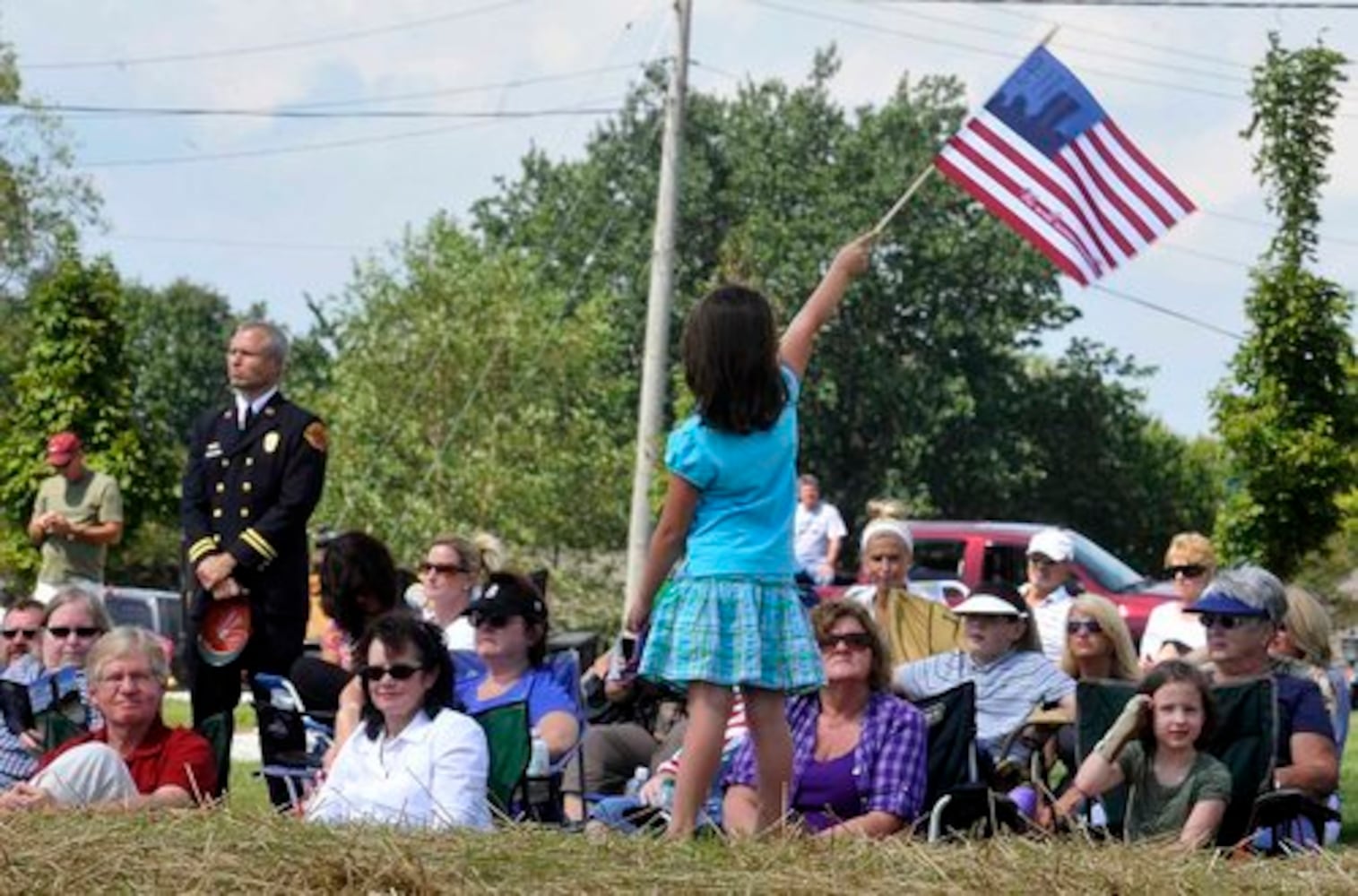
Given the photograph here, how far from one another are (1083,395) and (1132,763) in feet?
192

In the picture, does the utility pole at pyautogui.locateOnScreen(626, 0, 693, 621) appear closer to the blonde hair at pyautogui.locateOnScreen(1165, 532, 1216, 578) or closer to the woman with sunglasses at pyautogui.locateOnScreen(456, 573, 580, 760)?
the blonde hair at pyautogui.locateOnScreen(1165, 532, 1216, 578)

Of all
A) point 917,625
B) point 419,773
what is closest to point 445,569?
point 917,625

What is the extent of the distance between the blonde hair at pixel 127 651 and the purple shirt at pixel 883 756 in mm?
1690

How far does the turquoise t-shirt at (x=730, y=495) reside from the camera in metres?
7.87

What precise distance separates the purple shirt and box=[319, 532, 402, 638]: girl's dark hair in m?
2.56

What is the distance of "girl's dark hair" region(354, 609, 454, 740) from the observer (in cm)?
854

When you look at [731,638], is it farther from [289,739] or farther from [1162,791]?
[289,739]

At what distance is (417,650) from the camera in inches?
335

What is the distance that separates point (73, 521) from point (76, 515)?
0.28 ft

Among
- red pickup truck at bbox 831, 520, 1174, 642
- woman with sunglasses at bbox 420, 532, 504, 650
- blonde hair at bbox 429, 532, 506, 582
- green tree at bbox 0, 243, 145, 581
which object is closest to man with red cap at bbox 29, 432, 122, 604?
blonde hair at bbox 429, 532, 506, 582

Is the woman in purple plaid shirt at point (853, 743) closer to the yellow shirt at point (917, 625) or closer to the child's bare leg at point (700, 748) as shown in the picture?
the child's bare leg at point (700, 748)

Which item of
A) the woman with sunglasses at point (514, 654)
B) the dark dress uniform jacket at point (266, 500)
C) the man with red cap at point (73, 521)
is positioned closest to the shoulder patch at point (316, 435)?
the dark dress uniform jacket at point (266, 500)

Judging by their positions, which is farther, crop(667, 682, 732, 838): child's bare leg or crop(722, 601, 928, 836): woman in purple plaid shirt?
crop(722, 601, 928, 836): woman in purple plaid shirt

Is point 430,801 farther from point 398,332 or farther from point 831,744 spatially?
point 398,332
